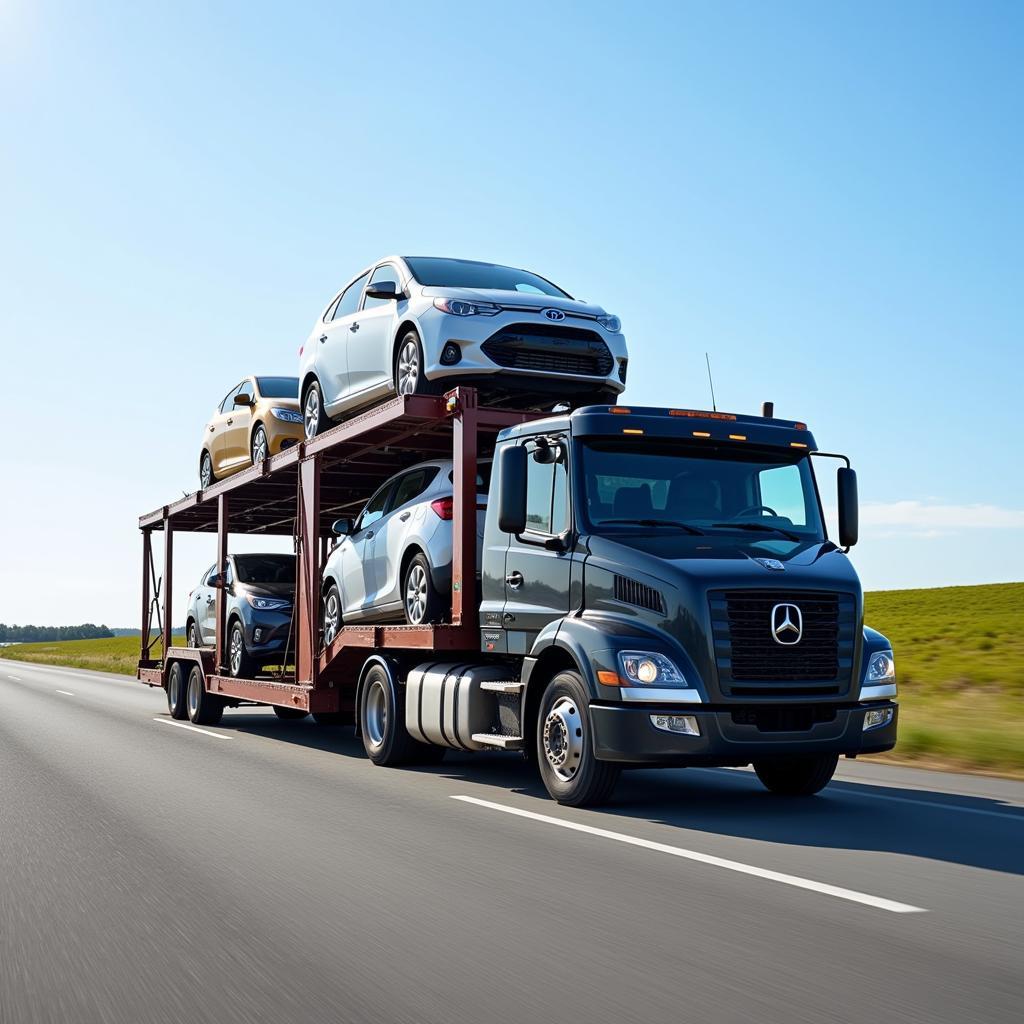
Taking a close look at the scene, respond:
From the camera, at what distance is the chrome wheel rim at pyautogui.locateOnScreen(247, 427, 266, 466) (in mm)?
16000

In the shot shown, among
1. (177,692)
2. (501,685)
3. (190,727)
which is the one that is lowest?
(190,727)

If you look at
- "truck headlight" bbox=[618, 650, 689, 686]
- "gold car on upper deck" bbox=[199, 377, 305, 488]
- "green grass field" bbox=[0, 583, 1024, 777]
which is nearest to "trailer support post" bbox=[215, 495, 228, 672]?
"gold car on upper deck" bbox=[199, 377, 305, 488]

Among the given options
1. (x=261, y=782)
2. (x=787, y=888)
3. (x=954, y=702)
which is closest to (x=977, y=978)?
(x=787, y=888)

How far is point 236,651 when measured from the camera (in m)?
16.5

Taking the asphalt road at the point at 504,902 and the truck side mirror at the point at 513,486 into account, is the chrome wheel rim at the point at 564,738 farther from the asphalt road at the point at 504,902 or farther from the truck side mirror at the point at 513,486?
the truck side mirror at the point at 513,486

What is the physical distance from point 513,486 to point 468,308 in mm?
2776

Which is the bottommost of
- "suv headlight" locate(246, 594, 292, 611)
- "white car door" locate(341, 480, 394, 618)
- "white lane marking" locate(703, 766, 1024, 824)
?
"white lane marking" locate(703, 766, 1024, 824)

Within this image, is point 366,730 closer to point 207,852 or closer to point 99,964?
point 207,852

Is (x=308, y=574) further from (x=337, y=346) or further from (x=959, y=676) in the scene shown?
(x=959, y=676)

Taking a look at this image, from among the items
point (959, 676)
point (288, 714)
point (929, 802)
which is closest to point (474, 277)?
point (929, 802)

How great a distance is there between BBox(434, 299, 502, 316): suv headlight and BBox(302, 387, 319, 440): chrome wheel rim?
3.01m

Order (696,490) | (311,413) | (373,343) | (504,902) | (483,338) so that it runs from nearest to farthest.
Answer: (504,902) < (696,490) < (483,338) < (373,343) < (311,413)

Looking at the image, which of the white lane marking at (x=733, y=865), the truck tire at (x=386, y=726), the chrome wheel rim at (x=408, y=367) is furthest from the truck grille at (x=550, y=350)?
the white lane marking at (x=733, y=865)

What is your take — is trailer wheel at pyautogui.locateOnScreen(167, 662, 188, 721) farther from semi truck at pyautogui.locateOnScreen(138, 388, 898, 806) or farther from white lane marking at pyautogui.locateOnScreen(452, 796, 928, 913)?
white lane marking at pyautogui.locateOnScreen(452, 796, 928, 913)
